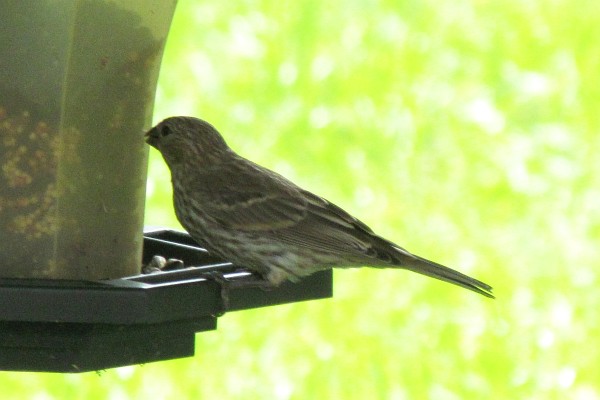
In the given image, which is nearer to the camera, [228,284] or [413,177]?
[228,284]

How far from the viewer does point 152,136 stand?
470 centimetres

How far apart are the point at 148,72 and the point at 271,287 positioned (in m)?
0.89

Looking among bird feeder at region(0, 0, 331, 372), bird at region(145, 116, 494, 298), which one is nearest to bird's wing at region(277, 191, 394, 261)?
bird at region(145, 116, 494, 298)

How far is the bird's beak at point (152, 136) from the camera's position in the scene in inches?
182

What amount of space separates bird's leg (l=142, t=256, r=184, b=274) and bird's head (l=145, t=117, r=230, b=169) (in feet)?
1.63

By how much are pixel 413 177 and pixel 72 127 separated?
4.48 m

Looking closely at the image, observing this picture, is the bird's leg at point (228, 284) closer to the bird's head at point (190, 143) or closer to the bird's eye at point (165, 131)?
the bird's eye at point (165, 131)

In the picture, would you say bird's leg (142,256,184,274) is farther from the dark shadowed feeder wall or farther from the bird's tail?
the bird's tail

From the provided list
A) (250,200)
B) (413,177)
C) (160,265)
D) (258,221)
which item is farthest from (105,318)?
(413,177)

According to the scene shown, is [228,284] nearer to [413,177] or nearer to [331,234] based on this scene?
[331,234]

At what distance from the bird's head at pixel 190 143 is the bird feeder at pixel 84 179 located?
1.68 feet

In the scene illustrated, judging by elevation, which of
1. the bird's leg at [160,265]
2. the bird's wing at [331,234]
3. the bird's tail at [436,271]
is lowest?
the bird's leg at [160,265]

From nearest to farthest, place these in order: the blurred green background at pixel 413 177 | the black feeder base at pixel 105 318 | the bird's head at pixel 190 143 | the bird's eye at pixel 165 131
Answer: the black feeder base at pixel 105 318
the bird's eye at pixel 165 131
the bird's head at pixel 190 143
the blurred green background at pixel 413 177

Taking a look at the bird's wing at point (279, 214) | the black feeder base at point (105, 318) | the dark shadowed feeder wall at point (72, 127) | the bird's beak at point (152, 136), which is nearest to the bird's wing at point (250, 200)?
the bird's wing at point (279, 214)
